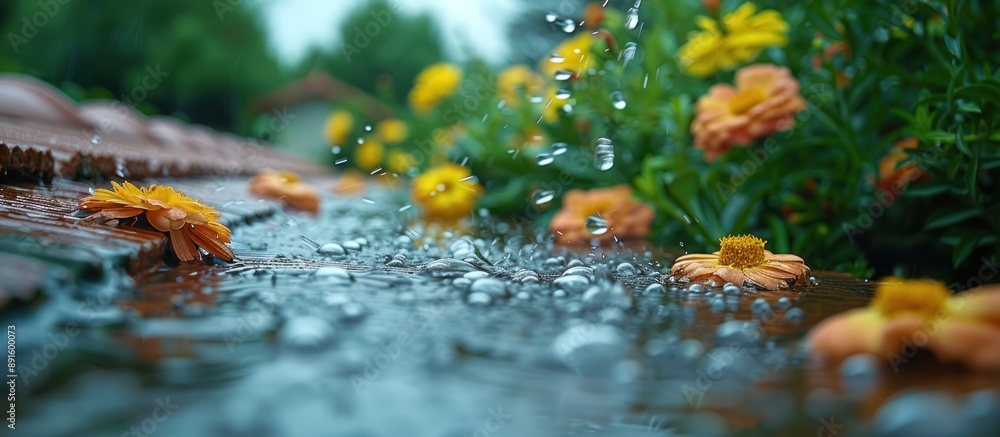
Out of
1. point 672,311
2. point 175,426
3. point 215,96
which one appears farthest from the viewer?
point 215,96

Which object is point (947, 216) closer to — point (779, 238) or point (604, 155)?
point (779, 238)

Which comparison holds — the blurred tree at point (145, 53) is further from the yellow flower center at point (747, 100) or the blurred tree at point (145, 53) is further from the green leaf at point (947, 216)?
the green leaf at point (947, 216)

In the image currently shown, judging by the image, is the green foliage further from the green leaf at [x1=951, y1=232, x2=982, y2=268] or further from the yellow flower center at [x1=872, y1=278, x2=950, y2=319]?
the yellow flower center at [x1=872, y1=278, x2=950, y2=319]

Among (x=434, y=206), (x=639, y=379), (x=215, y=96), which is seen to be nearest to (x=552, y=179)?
(x=434, y=206)

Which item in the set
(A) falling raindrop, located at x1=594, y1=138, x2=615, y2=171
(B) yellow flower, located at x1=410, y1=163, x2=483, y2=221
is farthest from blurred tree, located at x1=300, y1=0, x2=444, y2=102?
(A) falling raindrop, located at x1=594, y1=138, x2=615, y2=171

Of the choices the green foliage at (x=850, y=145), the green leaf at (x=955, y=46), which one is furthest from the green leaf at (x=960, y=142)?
the green leaf at (x=955, y=46)

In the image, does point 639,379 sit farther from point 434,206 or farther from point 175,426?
point 434,206
